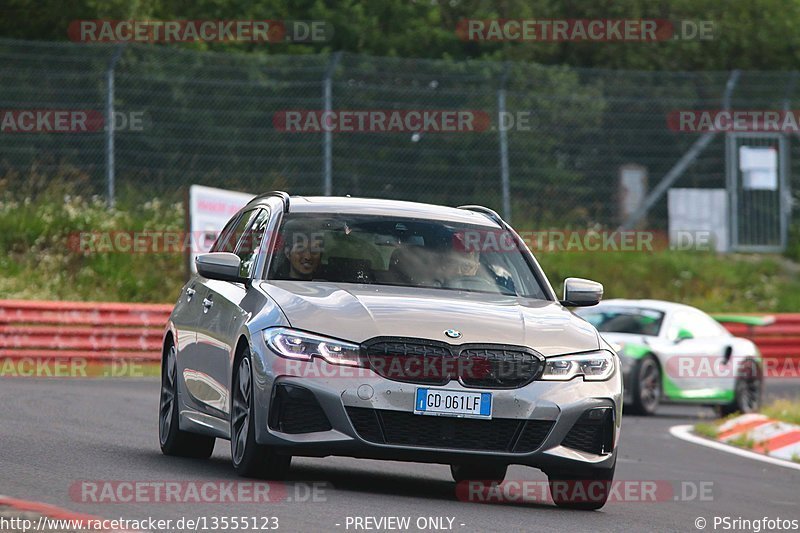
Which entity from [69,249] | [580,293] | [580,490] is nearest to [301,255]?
[580,293]

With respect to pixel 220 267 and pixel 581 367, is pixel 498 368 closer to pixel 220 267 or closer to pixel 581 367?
pixel 581 367

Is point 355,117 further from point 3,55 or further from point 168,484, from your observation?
point 168,484

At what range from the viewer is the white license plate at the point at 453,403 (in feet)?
29.4

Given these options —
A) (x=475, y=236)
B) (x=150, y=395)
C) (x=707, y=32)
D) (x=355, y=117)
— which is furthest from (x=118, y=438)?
(x=707, y=32)

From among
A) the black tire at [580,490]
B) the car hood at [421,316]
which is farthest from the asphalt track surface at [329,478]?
the car hood at [421,316]

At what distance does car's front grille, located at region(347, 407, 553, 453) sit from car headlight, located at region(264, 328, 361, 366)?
0.84ft

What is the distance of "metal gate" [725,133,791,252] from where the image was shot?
3083 cm

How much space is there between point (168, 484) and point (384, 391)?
118 centimetres

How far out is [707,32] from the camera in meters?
38.9

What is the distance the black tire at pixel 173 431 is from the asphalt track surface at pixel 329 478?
0.13m

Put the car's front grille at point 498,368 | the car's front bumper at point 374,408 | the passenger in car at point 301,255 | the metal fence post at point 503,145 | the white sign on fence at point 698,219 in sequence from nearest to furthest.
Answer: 1. the car's front bumper at point 374,408
2. the car's front grille at point 498,368
3. the passenger in car at point 301,255
4. the metal fence post at point 503,145
5. the white sign on fence at point 698,219

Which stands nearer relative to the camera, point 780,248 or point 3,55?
point 3,55

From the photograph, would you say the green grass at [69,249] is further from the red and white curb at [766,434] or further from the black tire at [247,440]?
the black tire at [247,440]

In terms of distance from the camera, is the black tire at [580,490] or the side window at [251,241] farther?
the side window at [251,241]
